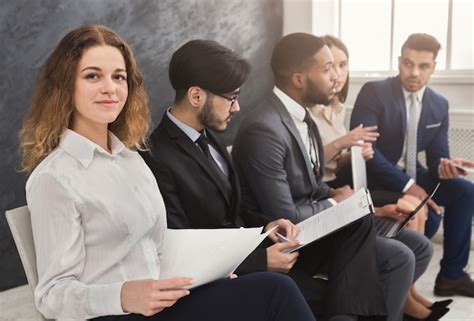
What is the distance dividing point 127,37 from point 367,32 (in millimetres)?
1793

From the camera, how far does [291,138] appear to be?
2125mm

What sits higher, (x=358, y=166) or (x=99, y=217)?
(x=99, y=217)

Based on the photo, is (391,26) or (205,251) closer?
(205,251)

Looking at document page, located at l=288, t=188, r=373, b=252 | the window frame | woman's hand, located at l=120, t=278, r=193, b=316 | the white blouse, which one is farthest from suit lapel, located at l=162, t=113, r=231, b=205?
the window frame

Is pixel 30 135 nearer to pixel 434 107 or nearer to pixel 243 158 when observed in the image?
pixel 243 158

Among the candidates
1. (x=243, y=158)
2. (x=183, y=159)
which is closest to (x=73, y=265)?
(x=183, y=159)

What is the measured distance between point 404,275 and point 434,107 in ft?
4.14

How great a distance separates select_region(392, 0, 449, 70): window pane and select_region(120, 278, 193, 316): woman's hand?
2.97 m

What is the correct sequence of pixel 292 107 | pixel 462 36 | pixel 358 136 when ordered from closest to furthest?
pixel 292 107 → pixel 358 136 → pixel 462 36

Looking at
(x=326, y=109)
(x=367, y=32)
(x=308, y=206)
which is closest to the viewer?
(x=308, y=206)

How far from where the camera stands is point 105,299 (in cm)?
113

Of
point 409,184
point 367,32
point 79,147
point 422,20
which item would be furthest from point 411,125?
point 79,147

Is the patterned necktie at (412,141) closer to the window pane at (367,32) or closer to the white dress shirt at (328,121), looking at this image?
the white dress shirt at (328,121)

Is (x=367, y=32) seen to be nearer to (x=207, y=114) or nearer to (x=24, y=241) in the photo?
(x=207, y=114)
